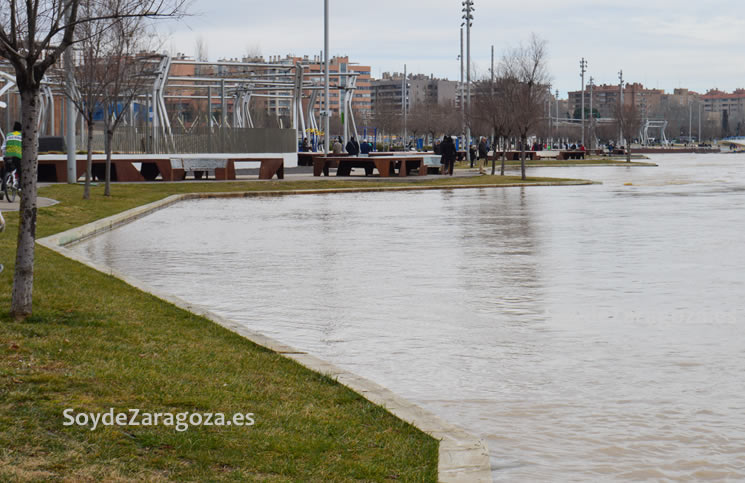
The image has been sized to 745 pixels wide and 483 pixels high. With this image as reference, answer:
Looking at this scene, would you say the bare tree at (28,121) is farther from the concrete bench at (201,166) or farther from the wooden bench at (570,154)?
the wooden bench at (570,154)

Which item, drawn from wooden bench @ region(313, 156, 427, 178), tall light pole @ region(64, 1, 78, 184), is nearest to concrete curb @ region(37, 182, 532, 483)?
tall light pole @ region(64, 1, 78, 184)

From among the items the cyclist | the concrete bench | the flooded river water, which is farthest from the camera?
the concrete bench

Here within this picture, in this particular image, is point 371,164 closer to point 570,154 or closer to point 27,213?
point 27,213

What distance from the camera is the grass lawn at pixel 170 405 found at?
Result: 491 cm

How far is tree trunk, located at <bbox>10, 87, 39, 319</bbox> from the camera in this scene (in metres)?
8.45

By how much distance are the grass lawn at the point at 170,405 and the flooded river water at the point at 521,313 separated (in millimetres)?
728

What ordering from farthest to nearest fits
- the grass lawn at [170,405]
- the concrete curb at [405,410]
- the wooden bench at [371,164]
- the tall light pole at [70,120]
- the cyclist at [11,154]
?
the wooden bench at [371,164]
the tall light pole at [70,120]
the cyclist at [11,154]
the concrete curb at [405,410]
the grass lawn at [170,405]

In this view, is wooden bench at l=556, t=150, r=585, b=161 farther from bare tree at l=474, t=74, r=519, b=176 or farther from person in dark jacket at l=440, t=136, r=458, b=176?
person in dark jacket at l=440, t=136, r=458, b=176

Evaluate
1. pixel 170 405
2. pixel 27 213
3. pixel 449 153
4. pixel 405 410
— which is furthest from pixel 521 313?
pixel 449 153

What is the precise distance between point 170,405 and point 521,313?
16.5 feet

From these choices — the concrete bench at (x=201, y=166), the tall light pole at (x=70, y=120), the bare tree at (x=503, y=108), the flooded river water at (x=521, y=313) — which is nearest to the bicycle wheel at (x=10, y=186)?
the flooded river water at (x=521, y=313)

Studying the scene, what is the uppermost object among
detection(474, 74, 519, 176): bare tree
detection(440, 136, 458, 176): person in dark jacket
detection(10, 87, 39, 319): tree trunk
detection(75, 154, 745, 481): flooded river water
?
detection(474, 74, 519, 176): bare tree

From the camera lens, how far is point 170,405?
19.6 feet

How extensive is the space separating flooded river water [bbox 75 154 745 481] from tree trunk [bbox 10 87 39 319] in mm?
2065
